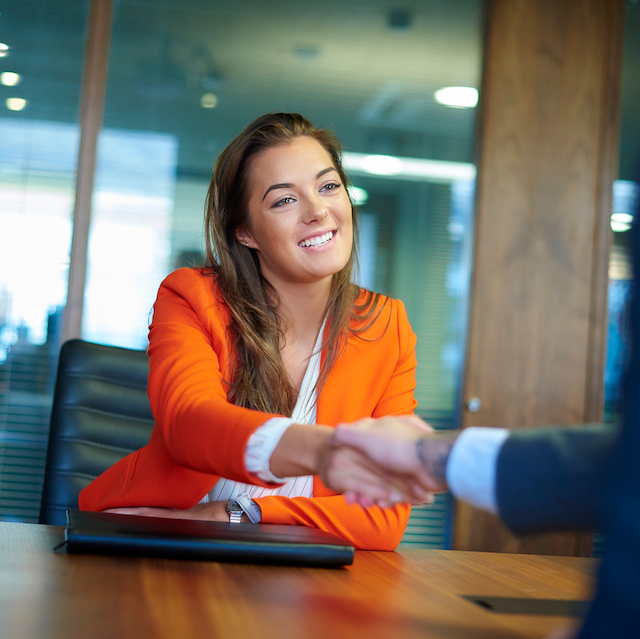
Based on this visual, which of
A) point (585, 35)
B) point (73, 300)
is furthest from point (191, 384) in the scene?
point (585, 35)

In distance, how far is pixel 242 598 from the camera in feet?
2.45

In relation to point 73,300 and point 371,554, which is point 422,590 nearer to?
point 371,554

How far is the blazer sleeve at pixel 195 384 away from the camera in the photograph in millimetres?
1012

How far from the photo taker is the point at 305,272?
1648 millimetres

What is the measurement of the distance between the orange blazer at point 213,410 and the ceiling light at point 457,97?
165 cm

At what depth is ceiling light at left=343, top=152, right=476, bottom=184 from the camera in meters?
3.00

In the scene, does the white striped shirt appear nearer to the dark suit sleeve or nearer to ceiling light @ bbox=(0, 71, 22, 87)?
the dark suit sleeve

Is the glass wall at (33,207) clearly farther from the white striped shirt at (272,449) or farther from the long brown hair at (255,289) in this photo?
the white striped shirt at (272,449)

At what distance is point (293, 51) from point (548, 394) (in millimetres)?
1774

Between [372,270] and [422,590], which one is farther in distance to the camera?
[372,270]

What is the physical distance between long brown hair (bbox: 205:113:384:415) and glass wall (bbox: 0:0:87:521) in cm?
124

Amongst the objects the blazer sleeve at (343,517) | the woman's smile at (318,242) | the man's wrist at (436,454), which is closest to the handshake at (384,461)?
the man's wrist at (436,454)

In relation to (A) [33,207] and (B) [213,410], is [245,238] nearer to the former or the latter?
(B) [213,410]

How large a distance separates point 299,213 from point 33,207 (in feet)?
5.06
